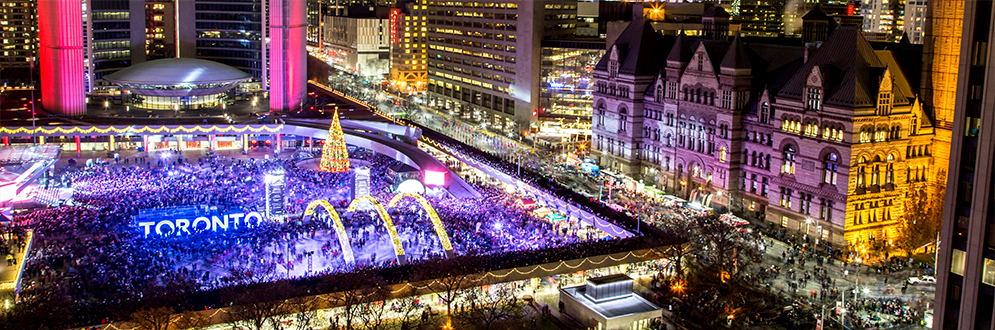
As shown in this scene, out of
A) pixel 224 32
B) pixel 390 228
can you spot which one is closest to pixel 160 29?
pixel 224 32

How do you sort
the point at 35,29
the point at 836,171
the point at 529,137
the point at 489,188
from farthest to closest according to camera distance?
1. the point at 35,29
2. the point at 529,137
3. the point at 489,188
4. the point at 836,171

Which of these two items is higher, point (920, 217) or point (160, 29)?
point (160, 29)

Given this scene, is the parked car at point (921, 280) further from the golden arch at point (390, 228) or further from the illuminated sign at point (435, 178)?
the illuminated sign at point (435, 178)

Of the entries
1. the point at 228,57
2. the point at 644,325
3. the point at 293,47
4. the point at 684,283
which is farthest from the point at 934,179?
the point at 228,57

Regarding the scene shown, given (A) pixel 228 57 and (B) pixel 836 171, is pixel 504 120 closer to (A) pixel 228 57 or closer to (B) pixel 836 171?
(A) pixel 228 57

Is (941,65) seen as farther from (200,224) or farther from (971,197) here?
(200,224)

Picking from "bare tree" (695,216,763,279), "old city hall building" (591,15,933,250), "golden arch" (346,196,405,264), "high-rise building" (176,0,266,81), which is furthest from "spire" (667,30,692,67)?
"high-rise building" (176,0,266,81)

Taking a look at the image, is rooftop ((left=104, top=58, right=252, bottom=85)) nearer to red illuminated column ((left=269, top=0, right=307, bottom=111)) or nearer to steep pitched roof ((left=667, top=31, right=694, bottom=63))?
red illuminated column ((left=269, top=0, right=307, bottom=111))
